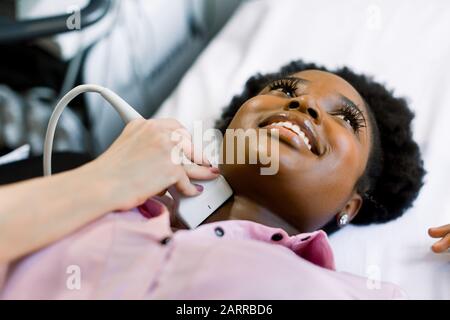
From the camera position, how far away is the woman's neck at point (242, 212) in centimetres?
98

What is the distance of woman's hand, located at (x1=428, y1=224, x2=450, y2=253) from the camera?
1041 millimetres

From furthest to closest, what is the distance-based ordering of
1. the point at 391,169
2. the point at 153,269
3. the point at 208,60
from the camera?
the point at 208,60 < the point at 391,169 < the point at 153,269

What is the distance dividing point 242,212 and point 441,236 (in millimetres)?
388

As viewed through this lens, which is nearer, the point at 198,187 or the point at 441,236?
the point at 198,187

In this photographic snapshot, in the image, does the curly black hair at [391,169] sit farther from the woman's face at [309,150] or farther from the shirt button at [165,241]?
the shirt button at [165,241]

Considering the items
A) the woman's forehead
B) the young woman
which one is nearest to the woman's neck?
the young woman

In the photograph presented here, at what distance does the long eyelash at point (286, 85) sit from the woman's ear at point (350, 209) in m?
0.22

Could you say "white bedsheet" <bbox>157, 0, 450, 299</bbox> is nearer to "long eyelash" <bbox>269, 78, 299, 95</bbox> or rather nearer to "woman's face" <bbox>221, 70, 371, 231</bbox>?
"woman's face" <bbox>221, 70, 371, 231</bbox>

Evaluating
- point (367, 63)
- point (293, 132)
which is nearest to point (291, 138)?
point (293, 132)

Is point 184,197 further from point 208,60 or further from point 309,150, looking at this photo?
point 208,60

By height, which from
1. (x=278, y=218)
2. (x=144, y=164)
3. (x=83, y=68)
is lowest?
(x=83, y=68)

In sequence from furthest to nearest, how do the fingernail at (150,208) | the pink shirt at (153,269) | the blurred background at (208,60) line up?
the blurred background at (208,60) → the fingernail at (150,208) → the pink shirt at (153,269)

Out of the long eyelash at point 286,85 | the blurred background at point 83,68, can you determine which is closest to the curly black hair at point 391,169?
the long eyelash at point 286,85

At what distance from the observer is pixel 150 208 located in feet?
2.90
